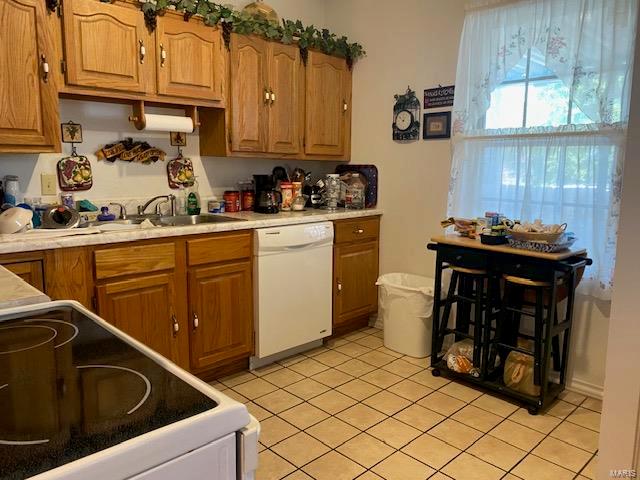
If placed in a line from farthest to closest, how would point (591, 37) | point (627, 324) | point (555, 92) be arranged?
point (555, 92) → point (591, 37) → point (627, 324)

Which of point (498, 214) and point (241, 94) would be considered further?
point (241, 94)

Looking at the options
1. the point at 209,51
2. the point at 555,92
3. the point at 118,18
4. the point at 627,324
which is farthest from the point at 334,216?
the point at 627,324

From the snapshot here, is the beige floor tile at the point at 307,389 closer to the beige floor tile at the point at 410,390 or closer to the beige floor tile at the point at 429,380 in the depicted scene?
the beige floor tile at the point at 410,390

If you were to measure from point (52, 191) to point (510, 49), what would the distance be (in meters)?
2.70

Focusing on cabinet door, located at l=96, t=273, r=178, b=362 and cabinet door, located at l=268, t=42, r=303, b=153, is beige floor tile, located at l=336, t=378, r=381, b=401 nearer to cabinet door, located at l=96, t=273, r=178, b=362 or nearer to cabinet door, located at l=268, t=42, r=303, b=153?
cabinet door, located at l=96, t=273, r=178, b=362

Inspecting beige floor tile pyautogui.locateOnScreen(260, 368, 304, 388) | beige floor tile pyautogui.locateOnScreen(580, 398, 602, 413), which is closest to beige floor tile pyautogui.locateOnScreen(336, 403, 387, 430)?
beige floor tile pyautogui.locateOnScreen(260, 368, 304, 388)

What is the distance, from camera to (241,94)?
10.2 ft

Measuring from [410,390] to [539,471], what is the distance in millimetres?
850

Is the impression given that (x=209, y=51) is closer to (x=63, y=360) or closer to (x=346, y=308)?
(x=346, y=308)

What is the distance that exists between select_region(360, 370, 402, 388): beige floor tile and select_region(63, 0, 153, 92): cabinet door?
2.10m

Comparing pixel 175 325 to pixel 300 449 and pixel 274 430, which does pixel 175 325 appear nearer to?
pixel 274 430

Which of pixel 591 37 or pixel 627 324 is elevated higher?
pixel 591 37

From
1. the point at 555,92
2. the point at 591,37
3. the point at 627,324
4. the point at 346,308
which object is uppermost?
the point at 591,37

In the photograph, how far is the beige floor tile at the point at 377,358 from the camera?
320 cm
